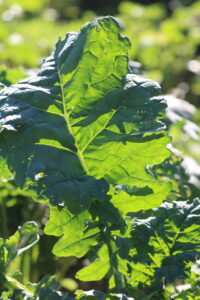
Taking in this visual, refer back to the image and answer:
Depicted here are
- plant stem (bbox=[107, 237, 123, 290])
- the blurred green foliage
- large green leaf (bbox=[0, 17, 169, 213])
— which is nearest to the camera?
large green leaf (bbox=[0, 17, 169, 213])

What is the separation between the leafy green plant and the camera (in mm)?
1376

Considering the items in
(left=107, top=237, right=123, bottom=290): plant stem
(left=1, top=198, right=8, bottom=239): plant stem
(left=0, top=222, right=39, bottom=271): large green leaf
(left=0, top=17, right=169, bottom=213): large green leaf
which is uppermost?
(left=0, top=17, right=169, bottom=213): large green leaf

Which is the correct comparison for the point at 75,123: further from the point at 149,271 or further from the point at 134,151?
the point at 149,271

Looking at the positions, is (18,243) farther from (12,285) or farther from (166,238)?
(166,238)

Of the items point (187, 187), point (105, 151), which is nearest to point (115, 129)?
point (105, 151)

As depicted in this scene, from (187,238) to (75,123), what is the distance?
15.3 inches

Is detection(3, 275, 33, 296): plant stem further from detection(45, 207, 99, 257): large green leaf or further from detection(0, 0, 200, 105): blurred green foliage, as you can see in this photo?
detection(0, 0, 200, 105): blurred green foliage

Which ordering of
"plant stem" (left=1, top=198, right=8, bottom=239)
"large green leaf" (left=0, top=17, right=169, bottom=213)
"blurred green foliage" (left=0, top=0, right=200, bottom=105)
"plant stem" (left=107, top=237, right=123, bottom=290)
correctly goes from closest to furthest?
"large green leaf" (left=0, top=17, right=169, bottom=213)
"plant stem" (left=107, top=237, right=123, bottom=290)
"plant stem" (left=1, top=198, right=8, bottom=239)
"blurred green foliage" (left=0, top=0, right=200, bottom=105)

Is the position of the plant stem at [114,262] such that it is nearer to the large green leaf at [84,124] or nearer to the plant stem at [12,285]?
the large green leaf at [84,124]

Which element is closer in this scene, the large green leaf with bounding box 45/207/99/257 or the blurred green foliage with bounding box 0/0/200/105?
→ the large green leaf with bounding box 45/207/99/257

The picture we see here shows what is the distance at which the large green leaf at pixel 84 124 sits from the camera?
1369 mm

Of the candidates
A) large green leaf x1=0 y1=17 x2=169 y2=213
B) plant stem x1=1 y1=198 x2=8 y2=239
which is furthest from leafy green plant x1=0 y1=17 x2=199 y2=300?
plant stem x1=1 y1=198 x2=8 y2=239

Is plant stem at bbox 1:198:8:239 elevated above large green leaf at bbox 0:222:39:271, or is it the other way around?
large green leaf at bbox 0:222:39:271

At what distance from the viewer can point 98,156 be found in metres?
1.48
